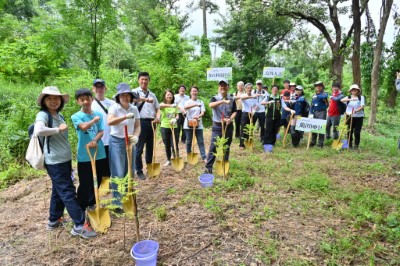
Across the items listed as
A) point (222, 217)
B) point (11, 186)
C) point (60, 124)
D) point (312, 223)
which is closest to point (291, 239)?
point (312, 223)

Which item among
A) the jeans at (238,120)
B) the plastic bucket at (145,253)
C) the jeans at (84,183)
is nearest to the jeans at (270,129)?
the jeans at (238,120)

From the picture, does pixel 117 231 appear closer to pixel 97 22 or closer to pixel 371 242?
pixel 371 242

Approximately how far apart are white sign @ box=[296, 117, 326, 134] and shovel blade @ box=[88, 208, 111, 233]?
5702mm

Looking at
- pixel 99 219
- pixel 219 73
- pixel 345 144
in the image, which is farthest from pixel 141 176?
pixel 345 144

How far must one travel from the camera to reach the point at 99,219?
3.41 metres

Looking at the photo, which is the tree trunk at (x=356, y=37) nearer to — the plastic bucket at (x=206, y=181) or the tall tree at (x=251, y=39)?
the tall tree at (x=251, y=39)

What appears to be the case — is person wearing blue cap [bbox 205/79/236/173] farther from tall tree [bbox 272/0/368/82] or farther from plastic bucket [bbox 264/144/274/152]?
tall tree [bbox 272/0/368/82]

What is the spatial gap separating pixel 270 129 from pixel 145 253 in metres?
5.62

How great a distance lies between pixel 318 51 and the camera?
98.4 feet

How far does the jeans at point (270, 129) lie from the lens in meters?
7.46

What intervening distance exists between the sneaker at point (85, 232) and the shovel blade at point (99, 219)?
8 cm

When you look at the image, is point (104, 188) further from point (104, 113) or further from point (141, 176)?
point (104, 113)

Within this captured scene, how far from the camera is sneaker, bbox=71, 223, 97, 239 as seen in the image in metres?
3.30

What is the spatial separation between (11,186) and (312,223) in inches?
247
